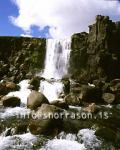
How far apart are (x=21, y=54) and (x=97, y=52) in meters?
13.8

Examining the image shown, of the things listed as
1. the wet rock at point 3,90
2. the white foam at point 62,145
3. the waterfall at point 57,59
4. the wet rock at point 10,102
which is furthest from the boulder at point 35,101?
the waterfall at point 57,59

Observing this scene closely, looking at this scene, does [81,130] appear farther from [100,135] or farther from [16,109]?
[16,109]

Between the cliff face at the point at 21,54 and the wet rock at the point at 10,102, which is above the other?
the cliff face at the point at 21,54

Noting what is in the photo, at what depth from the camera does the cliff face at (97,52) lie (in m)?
50.3

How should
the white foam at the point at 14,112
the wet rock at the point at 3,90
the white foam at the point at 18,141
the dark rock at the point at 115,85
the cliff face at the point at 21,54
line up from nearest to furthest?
the white foam at the point at 18,141 → the white foam at the point at 14,112 → the wet rock at the point at 3,90 → the dark rock at the point at 115,85 → the cliff face at the point at 21,54

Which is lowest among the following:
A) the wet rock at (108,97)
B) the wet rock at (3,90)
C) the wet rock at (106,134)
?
the wet rock at (106,134)

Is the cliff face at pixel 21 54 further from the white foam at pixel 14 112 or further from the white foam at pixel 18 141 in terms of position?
the white foam at pixel 18 141

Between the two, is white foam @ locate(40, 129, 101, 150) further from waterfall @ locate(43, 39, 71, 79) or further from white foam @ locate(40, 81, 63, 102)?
waterfall @ locate(43, 39, 71, 79)

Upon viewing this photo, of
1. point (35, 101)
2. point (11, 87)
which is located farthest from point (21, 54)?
point (35, 101)

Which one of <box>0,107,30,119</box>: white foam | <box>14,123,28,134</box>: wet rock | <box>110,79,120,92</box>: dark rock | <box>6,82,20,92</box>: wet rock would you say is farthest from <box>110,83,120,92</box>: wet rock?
<box>14,123,28,134</box>: wet rock

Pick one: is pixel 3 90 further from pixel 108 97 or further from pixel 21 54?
pixel 21 54

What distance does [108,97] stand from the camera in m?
40.3

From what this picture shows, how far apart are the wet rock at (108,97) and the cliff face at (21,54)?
55.7 feet

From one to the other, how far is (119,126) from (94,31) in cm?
2762
